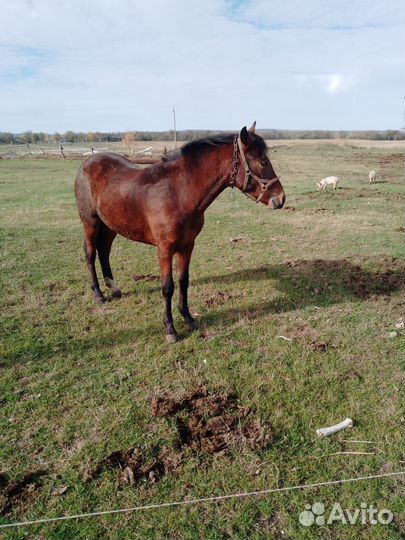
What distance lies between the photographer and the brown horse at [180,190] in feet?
14.1

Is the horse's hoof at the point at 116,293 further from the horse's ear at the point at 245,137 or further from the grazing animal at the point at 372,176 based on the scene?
the grazing animal at the point at 372,176

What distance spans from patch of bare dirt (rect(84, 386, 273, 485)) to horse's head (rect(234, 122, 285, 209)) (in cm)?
222

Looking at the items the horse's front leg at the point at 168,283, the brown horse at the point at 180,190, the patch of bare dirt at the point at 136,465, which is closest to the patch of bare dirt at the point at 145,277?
the brown horse at the point at 180,190

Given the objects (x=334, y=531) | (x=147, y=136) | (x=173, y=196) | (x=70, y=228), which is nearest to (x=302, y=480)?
(x=334, y=531)

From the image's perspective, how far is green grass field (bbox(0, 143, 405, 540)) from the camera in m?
2.63

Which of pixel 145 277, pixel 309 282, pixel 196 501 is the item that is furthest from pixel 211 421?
pixel 145 277

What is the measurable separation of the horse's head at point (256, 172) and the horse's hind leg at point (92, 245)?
251 centimetres

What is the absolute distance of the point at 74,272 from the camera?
287 inches

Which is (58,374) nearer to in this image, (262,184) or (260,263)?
(262,184)

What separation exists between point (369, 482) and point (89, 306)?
14.0ft

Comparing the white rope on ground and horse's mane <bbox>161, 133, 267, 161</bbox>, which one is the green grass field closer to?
the white rope on ground

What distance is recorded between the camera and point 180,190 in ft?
14.8

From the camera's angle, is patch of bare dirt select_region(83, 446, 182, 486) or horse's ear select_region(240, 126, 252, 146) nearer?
patch of bare dirt select_region(83, 446, 182, 486)

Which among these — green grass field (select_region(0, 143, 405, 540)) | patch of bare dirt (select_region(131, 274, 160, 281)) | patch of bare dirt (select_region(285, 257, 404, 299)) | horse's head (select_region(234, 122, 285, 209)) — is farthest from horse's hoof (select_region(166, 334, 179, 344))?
patch of bare dirt (select_region(285, 257, 404, 299))
